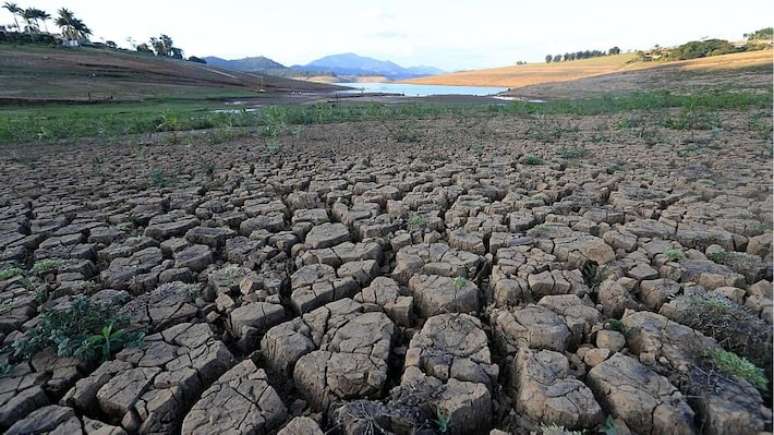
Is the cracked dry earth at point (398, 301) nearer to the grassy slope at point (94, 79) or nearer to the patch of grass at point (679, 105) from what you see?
the patch of grass at point (679, 105)

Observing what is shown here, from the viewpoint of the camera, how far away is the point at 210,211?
4234mm

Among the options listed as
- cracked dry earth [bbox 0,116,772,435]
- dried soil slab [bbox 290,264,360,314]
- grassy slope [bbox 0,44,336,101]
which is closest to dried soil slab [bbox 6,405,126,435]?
cracked dry earth [bbox 0,116,772,435]

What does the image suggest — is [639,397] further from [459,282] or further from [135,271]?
[135,271]

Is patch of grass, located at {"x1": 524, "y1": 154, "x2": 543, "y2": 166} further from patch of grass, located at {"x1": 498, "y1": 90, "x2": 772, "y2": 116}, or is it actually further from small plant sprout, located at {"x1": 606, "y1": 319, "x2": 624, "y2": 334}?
patch of grass, located at {"x1": 498, "y1": 90, "x2": 772, "y2": 116}

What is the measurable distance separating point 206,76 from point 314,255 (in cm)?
4253

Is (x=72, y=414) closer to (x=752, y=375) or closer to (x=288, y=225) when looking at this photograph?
(x=288, y=225)

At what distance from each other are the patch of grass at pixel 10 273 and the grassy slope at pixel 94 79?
21.9 metres

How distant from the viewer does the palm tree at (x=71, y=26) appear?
187ft

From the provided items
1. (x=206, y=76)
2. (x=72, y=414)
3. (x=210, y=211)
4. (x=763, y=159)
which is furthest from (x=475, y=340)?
(x=206, y=76)

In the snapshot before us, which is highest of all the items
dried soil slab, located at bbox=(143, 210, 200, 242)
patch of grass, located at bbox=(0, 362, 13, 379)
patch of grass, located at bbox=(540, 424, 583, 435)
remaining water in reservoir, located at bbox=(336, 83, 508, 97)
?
remaining water in reservoir, located at bbox=(336, 83, 508, 97)

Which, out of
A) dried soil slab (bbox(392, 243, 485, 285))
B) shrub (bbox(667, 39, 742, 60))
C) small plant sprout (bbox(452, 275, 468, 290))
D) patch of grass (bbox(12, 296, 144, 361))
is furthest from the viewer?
shrub (bbox(667, 39, 742, 60))

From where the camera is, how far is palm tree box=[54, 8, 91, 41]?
5694cm

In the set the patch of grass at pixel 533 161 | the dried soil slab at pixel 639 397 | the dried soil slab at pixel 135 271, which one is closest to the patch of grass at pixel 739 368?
the dried soil slab at pixel 639 397

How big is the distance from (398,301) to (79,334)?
1839 millimetres
